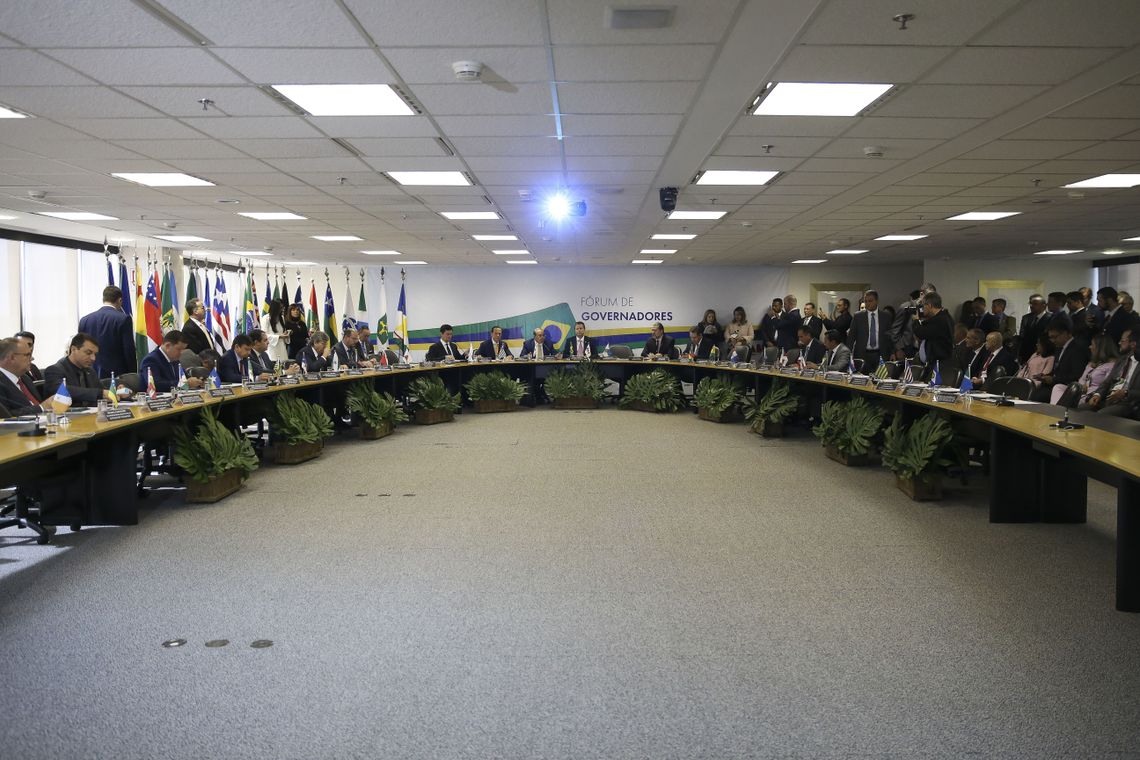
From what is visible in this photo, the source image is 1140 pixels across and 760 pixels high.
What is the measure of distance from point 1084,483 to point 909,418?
5.37 ft

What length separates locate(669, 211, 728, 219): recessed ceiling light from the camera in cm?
888

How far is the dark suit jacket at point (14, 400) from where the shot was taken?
5.04m

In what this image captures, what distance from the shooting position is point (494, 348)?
13859mm

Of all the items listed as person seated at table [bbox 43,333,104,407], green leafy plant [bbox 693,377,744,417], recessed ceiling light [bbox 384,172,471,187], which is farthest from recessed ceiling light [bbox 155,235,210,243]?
green leafy plant [bbox 693,377,744,417]

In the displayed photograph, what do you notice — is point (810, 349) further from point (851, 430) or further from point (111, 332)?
point (111, 332)

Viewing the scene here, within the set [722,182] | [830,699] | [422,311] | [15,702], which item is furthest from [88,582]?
[422,311]

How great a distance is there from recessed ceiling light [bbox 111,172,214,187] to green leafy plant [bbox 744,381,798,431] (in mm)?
6468

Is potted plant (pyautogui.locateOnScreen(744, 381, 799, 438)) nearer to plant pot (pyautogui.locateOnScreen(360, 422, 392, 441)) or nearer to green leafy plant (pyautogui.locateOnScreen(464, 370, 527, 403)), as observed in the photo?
green leafy plant (pyautogui.locateOnScreen(464, 370, 527, 403))

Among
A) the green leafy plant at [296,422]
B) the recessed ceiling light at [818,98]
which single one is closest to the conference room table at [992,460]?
the green leafy plant at [296,422]

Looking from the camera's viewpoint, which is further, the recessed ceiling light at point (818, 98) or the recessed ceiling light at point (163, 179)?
the recessed ceiling light at point (163, 179)

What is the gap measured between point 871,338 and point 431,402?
586cm

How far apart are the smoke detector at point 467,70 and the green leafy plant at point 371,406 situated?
5847 mm

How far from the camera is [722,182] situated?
708cm

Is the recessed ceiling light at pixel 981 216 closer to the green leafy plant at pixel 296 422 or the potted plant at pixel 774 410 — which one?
the potted plant at pixel 774 410
